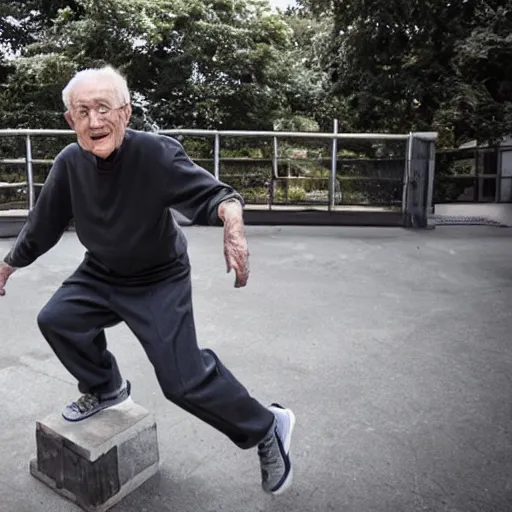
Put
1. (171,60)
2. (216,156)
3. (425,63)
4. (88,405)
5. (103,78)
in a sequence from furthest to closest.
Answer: (171,60) → (425,63) → (216,156) → (88,405) → (103,78)

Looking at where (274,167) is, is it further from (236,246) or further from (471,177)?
(236,246)

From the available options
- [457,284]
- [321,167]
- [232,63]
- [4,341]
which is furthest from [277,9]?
[4,341]

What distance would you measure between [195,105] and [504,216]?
763 centimetres

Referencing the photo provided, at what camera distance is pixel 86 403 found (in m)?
2.28

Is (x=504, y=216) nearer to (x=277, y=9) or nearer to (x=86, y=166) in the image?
(x=277, y=9)

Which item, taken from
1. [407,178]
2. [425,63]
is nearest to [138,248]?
[407,178]

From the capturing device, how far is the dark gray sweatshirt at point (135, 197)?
191 centimetres

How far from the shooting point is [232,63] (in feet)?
43.7

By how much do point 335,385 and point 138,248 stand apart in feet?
5.36

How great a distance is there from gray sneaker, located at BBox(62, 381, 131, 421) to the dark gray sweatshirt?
0.58 m

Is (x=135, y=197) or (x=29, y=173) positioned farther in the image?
(x=29, y=173)

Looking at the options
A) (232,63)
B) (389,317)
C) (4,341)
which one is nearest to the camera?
(4,341)

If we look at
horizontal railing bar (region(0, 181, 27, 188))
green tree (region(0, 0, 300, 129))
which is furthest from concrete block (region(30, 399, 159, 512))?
green tree (region(0, 0, 300, 129))

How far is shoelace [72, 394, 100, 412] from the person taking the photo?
227 cm
